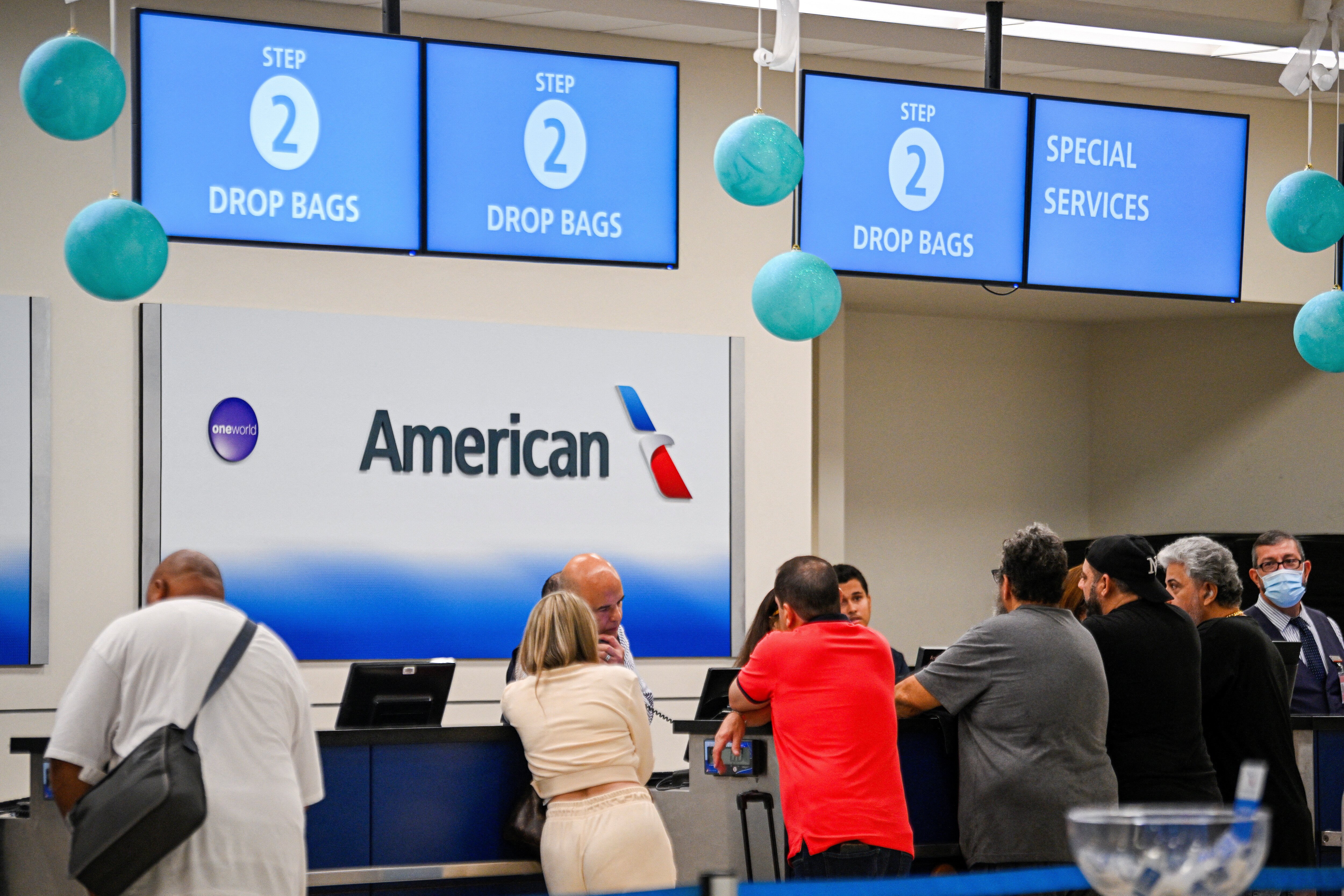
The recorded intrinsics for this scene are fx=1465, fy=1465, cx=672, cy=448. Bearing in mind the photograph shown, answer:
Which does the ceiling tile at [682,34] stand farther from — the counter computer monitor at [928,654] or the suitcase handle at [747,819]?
the suitcase handle at [747,819]

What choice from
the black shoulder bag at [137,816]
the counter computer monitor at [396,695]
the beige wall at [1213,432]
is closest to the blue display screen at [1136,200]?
the counter computer monitor at [396,695]

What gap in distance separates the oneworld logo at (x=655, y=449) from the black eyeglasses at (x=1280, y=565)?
93.4 inches

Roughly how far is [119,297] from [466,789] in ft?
5.14

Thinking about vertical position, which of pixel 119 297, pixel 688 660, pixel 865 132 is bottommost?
pixel 688 660

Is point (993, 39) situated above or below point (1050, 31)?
below

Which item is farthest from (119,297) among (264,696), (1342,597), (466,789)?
(1342,597)

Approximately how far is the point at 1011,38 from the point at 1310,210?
190 cm

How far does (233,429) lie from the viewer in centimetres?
579

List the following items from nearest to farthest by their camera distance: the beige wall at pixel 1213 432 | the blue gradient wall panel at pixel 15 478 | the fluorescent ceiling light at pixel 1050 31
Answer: the blue gradient wall panel at pixel 15 478
the fluorescent ceiling light at pixel 1050 31
the beige wall at pixel 1213 432

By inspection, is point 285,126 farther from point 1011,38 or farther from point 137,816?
point 1011,38

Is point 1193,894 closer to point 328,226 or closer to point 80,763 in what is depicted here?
point 80,763

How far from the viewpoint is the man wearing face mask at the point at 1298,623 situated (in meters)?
5.24

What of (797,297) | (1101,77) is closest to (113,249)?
(797,297)

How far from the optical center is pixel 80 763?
2.86 meters
